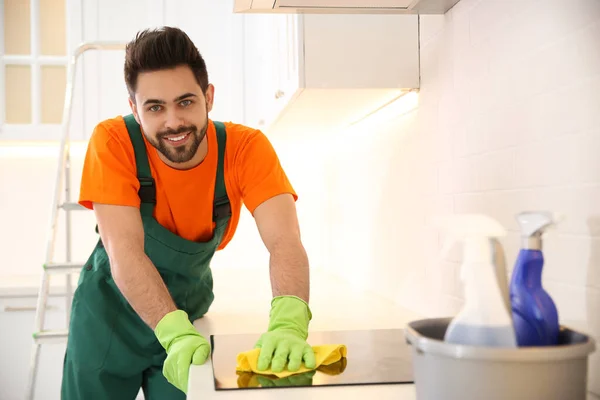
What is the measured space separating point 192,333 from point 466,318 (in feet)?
2.14

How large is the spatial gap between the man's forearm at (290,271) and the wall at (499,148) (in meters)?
0.35

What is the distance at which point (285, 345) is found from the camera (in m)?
1.03

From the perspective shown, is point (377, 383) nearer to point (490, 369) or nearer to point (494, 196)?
point (490, 369)

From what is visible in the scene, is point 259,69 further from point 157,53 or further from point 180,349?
point 180,349

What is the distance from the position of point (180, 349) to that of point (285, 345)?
187mm

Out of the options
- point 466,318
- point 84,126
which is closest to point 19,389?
point 84,126

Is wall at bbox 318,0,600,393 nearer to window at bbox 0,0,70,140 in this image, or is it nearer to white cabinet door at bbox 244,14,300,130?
white cabinet door at bbox 244,14,300,130

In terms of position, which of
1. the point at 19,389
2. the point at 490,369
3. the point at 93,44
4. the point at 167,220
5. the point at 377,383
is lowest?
the point at 19,389

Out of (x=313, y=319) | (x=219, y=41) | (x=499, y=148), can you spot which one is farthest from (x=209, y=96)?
(x=219, y=41)

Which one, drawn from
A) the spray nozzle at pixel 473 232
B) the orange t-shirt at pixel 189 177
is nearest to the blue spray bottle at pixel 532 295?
the spray nozzle at pixel 473 232

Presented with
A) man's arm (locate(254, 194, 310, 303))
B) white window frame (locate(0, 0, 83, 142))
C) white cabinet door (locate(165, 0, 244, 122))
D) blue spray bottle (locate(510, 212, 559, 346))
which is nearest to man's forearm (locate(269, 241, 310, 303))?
man's arm (locate(254, 194, 310, 303))

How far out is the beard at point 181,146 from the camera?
1.48 m

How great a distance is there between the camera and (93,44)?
2.29m

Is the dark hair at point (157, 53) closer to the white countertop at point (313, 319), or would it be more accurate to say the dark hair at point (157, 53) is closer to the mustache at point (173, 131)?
the mustache at point (173, 131)
